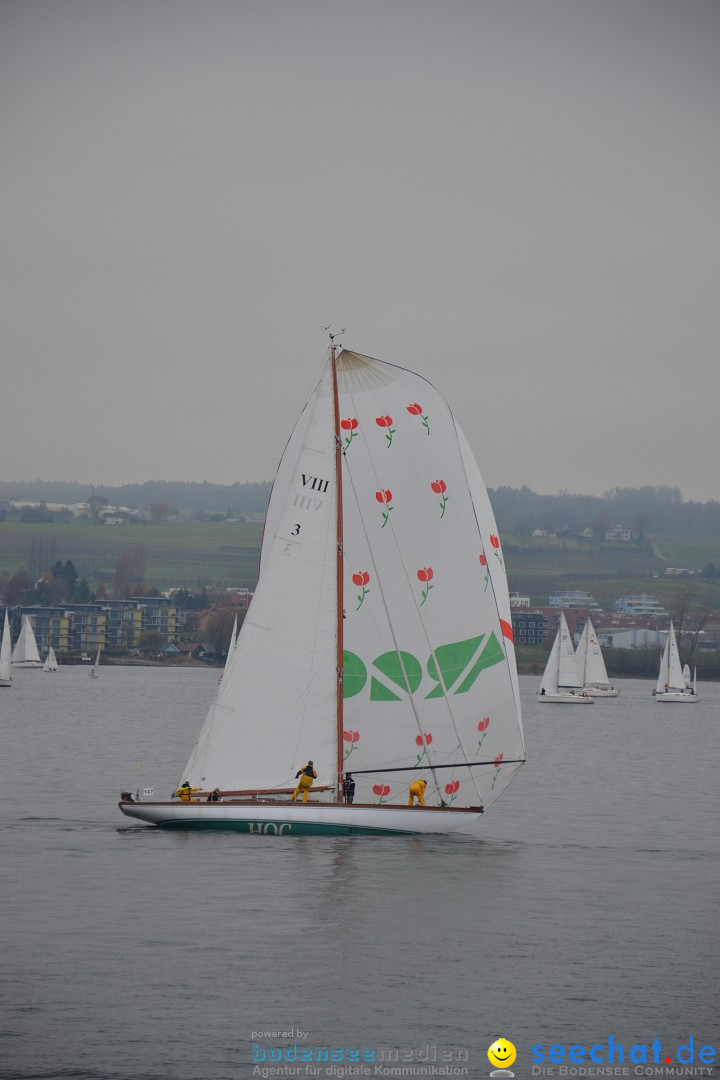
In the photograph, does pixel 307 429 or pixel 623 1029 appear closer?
pixel 623 1029

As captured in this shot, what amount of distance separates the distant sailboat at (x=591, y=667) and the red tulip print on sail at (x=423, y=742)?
112978 mm

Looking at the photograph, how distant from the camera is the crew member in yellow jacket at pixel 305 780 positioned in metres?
36.7

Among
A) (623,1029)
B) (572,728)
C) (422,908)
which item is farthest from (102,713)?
(623,1029)

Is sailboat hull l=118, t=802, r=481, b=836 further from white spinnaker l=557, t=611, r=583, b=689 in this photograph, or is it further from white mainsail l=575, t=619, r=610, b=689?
white mainsail l=575, t=619, r=610, b=689

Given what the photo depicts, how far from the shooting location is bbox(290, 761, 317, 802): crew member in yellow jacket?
36719mm

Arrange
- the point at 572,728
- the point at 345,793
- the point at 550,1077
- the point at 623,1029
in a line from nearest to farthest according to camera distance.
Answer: the point at 550,1077
the point at 623,1029
the point at 345,793
the point at 572,728

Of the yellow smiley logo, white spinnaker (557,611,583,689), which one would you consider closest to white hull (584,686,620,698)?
white spinnaker (557,611,583,689)

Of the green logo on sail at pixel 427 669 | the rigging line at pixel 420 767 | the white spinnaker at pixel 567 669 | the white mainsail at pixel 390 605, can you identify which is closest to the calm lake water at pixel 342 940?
the rigging line at pixel 420 767

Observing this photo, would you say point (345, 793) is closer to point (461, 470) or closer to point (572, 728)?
point (461, 470)

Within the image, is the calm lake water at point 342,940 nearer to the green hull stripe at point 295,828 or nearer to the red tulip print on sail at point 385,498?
the green hull stripe at point 295,828

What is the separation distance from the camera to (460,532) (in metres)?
39.3

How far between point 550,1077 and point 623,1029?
2545mm

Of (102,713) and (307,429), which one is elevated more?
(307,429)

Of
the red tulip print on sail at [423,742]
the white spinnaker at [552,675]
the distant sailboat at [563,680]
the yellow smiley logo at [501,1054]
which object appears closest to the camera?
the yellow smiley logo at [501,1054]
